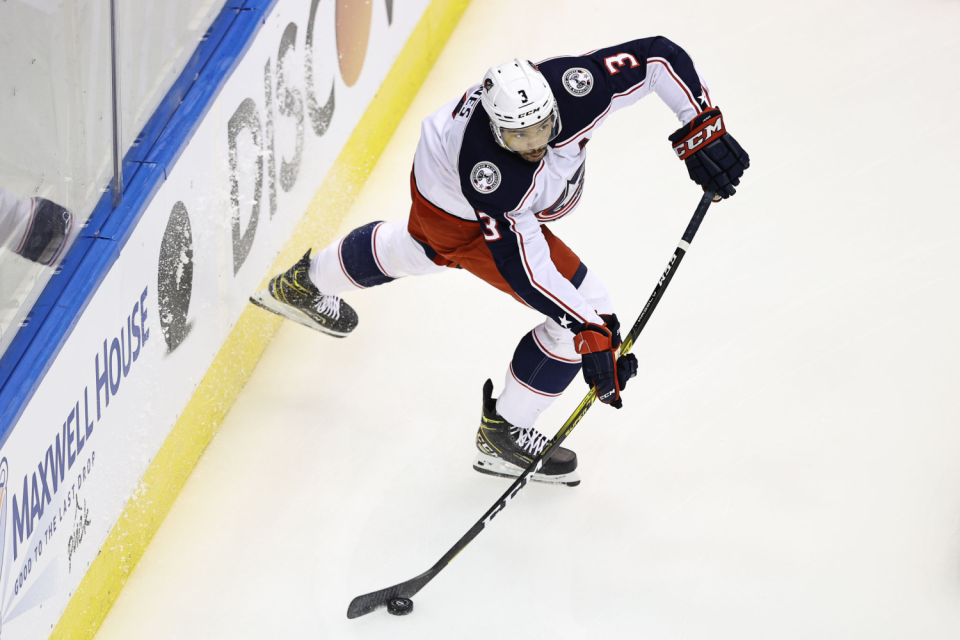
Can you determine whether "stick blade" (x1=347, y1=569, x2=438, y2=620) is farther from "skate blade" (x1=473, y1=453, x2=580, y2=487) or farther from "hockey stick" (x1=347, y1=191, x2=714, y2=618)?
"skate blade" (x1=473, y1=453, x2=580, y2=487)

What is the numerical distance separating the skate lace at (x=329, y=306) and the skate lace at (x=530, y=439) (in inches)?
25.1

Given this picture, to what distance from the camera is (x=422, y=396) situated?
9.52ft

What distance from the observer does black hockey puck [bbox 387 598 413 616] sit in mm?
2350

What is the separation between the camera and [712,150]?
2381mm

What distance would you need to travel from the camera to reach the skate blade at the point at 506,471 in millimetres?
2646

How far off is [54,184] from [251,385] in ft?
3.36

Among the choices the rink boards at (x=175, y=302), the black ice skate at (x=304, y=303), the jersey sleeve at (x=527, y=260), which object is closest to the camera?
the rink boards at (x=175, y=302)

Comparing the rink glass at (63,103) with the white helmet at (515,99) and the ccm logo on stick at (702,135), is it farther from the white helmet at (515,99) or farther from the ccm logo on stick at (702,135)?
the ccm logo on stick at (702,135)

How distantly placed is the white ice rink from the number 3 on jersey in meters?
0.81

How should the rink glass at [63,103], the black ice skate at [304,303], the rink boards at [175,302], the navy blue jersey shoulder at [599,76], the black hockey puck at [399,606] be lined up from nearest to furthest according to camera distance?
the rink glass at [63,103] < the rink boards at [175,302] < the navy blue jersey shoulder at [599,76] < the black hockey puck at [399,606] < the black ice skate at [304,303]

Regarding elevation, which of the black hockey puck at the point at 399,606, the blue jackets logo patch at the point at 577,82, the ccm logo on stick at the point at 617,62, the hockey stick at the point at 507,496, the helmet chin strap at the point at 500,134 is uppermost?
the ccm logo on stick at the point at 617,62

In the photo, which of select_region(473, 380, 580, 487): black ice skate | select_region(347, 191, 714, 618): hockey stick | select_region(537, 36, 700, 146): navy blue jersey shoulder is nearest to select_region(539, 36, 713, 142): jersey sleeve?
select_region(537, 36, 700, 146): navy blue jersey shoulder

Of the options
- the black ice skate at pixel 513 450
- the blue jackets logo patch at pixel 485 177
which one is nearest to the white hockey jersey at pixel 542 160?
the blue jackets logo patch at pixel 485 177

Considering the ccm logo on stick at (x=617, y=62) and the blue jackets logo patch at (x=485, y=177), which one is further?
the ccm logo on stick at (x=617, y=62)
